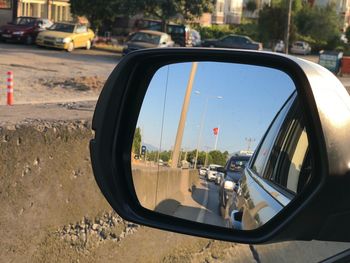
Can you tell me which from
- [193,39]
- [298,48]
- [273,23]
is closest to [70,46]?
[193,39]

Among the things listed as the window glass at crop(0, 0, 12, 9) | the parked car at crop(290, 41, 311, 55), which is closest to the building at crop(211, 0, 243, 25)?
the parked car at crop(290, 41, 311, 55)

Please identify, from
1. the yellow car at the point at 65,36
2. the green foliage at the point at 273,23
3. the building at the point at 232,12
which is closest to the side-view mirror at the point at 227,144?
the yellow car at the point at 65,36

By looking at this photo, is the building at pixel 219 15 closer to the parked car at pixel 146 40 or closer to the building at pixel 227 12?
the building at pixel 227 12

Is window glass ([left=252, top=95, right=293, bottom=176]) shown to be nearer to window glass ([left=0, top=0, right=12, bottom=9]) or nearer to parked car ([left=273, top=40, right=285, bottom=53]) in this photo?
parked car ([left=273, top=40, right=285, bottom=53])

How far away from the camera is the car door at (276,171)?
150 cm

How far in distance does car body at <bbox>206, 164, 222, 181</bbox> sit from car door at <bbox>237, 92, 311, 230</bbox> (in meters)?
0.09

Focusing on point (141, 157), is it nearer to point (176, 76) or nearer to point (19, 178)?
point (176, 76)

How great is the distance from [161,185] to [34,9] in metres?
42.6

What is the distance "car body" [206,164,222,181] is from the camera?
171cm

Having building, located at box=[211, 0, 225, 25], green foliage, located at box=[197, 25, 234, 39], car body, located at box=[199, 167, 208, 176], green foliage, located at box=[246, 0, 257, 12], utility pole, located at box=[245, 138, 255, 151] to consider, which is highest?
green foliage, located at box=[246, 0, 257, 12]

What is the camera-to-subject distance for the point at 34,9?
42312 mm

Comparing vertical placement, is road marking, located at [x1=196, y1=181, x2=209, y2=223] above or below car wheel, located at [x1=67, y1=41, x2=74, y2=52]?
Result: above

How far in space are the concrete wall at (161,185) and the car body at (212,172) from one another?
0.18ft

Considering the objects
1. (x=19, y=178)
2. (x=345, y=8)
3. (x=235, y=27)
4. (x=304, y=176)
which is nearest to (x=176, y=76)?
(x=304, y=176)
